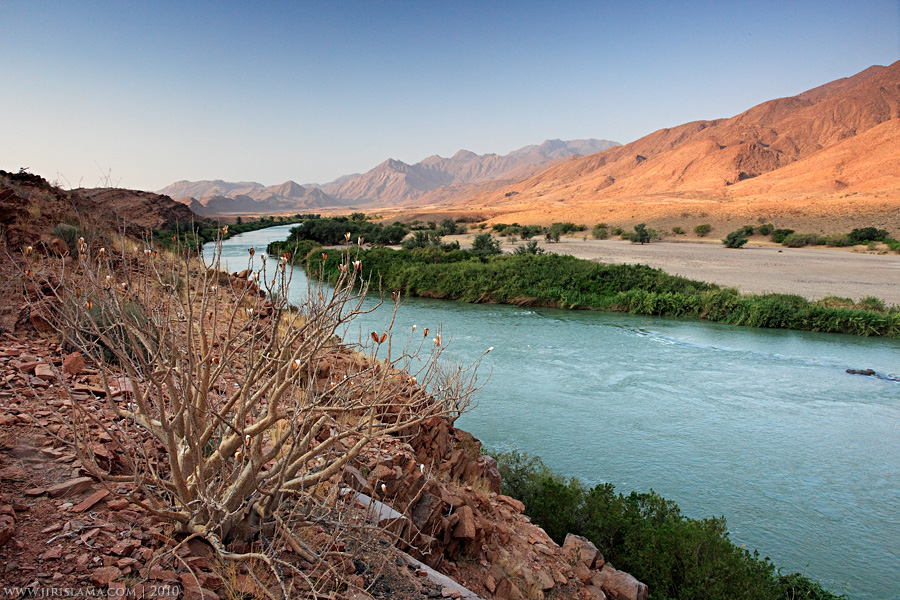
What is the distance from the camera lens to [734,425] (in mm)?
9492

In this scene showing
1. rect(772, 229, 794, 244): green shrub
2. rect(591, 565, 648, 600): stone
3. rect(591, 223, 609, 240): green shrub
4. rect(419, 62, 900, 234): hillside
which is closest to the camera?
rect(591, 565, 648, 600): stone

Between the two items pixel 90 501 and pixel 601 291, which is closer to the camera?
pixel 90 501

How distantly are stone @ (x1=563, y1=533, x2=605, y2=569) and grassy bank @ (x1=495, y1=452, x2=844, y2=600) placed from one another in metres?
0.48

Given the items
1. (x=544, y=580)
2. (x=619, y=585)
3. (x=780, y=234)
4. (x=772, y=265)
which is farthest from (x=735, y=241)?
(x=544, y=580)

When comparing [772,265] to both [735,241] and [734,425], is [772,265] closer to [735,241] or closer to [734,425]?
[735,241]

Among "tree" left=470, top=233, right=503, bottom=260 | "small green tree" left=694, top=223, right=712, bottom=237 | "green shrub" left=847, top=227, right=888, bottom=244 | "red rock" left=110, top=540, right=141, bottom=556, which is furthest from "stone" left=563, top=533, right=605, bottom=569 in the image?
"small green tree" left=694, top=223, right=712, bottom=237

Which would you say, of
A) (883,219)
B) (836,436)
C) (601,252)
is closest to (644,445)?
(836,436)

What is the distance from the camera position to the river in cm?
641

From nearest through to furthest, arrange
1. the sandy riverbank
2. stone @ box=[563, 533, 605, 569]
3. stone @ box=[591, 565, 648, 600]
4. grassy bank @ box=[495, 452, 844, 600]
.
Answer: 1. stone @ box=[591, 565, 648, 600]
2. grassy bank @ box=[495, 452, 844, 600]
3. stone @ box=[563, 533, 605, 569]
4. the sandy riverbank

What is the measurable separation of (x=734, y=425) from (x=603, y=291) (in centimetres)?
1144

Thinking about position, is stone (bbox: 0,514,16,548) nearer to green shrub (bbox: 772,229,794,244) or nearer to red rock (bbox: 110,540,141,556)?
red rock (bbox: 110,540,141,556)

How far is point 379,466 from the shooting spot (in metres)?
4.38

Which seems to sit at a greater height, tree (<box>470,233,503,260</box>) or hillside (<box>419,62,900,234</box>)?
hillside (<box>419,62,900,234</box>)

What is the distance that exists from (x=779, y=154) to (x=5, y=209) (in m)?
126
